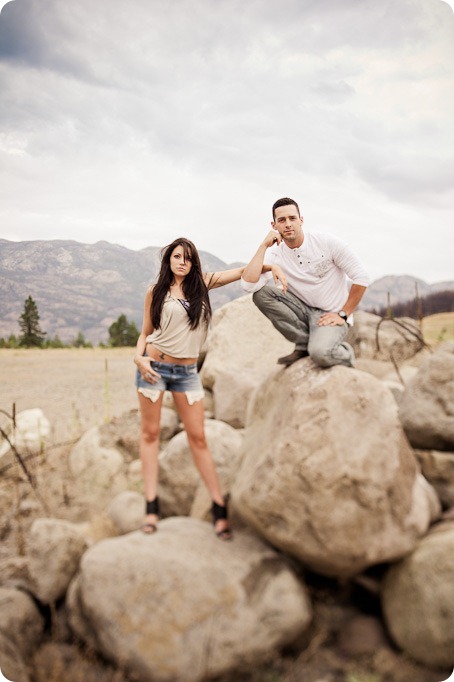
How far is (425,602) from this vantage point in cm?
338

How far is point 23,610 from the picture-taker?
3.75m

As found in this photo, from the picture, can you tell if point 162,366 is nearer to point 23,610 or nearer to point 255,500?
point 255,500

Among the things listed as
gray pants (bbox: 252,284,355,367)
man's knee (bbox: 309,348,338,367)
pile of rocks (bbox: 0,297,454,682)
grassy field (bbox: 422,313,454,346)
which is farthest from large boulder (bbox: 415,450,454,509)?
grassy field (bbox: 422,313,454,346)

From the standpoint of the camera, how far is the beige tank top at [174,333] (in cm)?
392

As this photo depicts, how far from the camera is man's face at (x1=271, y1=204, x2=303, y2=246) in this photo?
3.94m

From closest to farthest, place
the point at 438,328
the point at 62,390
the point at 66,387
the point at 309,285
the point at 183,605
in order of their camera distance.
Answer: the point at 183,605, the point at 309,285, the point at 62,390, the point at 66,387, the point at 438,328

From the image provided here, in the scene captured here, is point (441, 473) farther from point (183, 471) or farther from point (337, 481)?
point (183, 471)

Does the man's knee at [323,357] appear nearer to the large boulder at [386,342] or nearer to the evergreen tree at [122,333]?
the large boulder at [386,342]

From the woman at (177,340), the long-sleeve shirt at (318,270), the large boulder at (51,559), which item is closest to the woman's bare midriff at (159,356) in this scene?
the woman at (177,340)

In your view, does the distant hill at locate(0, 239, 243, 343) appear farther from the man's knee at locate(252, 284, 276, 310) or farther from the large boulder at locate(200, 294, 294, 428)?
the large boulder at locate(200, 294, 294, 428)

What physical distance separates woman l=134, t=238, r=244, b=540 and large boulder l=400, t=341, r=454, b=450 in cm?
195

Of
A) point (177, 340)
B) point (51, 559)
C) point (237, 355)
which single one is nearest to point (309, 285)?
point (177, 340)

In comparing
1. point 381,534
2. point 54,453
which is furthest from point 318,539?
point 54,453

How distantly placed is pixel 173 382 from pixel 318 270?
1.53m
